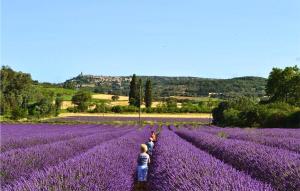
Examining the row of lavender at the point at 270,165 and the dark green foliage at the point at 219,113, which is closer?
the row of lavender at the point at 270,165

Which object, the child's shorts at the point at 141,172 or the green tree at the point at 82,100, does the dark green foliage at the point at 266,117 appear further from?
the green tree at the point at 82,100

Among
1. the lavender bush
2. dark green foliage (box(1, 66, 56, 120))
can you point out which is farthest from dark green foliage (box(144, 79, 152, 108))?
the lavender bush

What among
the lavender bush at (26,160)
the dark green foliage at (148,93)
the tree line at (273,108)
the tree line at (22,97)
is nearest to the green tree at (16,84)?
the tree line at (22,97)

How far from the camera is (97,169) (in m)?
6.39

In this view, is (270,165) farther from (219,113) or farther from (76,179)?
(219,113)

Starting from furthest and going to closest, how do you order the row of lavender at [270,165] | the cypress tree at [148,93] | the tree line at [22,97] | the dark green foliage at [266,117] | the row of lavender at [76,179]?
the cypress tree at [148,93] < the tree line at [22,97] < the dark green foliage at [266,117] < the row of lavender at [270,165] < the row of lavender at [76,179]

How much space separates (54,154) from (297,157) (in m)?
4.87

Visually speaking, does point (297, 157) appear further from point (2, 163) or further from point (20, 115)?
point (20, 115)

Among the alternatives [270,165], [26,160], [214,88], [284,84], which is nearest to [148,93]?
[284,84]

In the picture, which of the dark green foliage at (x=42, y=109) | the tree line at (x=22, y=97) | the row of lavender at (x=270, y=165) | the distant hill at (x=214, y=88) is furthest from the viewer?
the distant hill at (x=214, y=88)

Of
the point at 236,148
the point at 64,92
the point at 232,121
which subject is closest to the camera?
the point at 236,148

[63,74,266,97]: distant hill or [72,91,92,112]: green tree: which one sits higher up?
[63,74,266,97]: distant hill

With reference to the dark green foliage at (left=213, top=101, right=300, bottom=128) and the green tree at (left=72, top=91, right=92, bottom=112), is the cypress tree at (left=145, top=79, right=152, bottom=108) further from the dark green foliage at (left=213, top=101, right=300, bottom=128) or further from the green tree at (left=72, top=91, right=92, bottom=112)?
the dark green foliage at (left=213, top=101, right=300, bottom=128)

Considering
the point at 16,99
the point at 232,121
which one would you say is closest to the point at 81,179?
the point at 232,121
